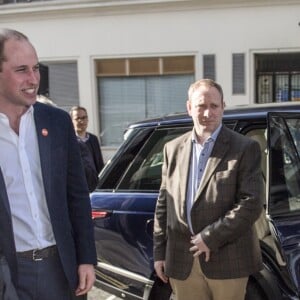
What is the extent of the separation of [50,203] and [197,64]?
33.8 feet

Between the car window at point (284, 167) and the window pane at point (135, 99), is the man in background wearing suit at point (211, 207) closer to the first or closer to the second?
the car window at point (284, 167)

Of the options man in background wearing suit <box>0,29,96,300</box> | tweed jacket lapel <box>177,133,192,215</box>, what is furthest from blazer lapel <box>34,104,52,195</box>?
tweed jacket lapel <box>177,133,192,215</box>

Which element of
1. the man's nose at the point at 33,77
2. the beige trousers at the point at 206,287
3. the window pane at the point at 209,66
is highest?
the window pane at the point at 209,66

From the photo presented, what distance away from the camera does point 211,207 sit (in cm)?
240

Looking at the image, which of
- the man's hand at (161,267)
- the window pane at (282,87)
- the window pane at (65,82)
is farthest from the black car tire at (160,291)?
the window pane at (65,82)

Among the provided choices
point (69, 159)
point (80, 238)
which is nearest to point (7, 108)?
point (69, 159)

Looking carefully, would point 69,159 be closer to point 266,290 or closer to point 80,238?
point 80,238

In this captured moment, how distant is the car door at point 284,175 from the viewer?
2.90m

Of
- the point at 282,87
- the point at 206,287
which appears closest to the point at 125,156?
the point at 206,287

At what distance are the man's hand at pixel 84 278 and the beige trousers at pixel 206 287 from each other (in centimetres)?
60

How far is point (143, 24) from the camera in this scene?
12.1 m

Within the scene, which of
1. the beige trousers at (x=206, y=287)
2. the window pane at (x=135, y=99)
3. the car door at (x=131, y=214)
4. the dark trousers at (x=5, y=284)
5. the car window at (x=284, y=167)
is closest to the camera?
the dark trousers at (x=5, y=284)

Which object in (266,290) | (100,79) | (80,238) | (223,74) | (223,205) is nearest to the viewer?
(80,238)

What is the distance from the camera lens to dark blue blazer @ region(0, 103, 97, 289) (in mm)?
1935
